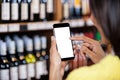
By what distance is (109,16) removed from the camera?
2.57 feet

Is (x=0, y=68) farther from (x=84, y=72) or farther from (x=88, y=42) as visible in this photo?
(x=84, y=72)

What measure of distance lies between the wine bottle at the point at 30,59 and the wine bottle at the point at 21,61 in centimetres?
3

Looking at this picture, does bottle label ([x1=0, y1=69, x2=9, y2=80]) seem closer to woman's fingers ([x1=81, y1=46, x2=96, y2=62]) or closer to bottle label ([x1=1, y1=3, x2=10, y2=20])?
bottle label ([x1=1, y1=3, x2=10, y2=20])

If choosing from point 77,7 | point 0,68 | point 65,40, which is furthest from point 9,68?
point 77,7

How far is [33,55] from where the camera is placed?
1840mm

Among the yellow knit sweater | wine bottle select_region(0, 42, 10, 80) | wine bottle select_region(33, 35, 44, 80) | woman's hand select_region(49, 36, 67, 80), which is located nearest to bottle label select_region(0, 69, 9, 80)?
wine bottle select_region(0, 42, 10, 80)

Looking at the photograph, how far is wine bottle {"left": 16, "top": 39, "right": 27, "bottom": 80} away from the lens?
1751mm

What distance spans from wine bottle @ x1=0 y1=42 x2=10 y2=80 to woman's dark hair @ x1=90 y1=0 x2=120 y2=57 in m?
0.99

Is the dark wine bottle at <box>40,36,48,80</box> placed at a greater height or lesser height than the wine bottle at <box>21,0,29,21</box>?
lesser

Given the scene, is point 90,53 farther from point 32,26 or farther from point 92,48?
point 32,26

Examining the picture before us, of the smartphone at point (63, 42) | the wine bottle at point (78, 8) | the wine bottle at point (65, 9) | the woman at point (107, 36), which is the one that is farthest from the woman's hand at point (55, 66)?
the wine bottle at point (78, 8)

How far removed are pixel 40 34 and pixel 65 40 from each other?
0.72 metres

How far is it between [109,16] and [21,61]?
1.09 m

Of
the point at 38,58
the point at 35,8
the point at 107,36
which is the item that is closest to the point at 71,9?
the point at 35,8
